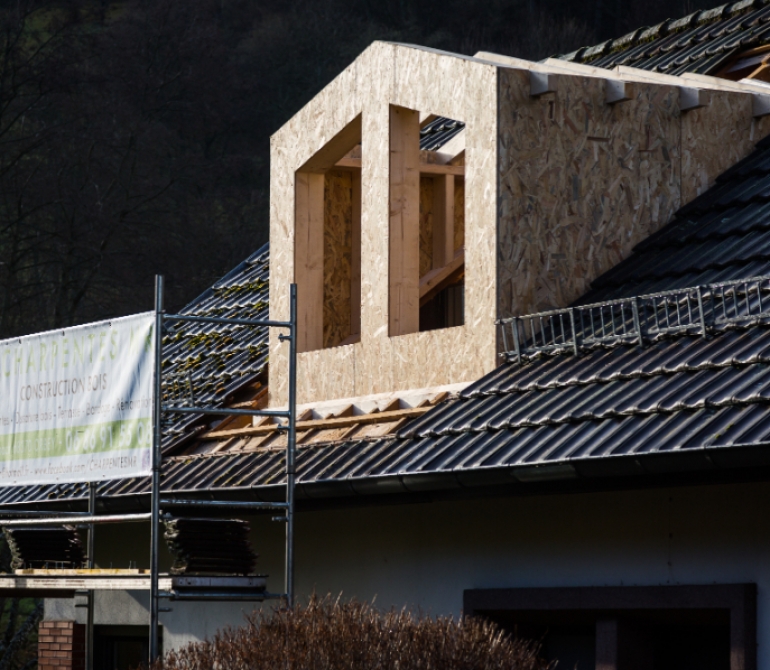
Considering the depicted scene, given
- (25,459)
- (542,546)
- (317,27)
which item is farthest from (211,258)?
(542,546)

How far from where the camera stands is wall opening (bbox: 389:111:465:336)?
10.4m

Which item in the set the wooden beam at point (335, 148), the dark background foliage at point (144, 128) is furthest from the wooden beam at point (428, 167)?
the dark background foliage at point (144, 128)

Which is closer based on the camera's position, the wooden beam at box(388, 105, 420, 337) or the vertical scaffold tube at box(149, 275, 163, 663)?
the vertical scaffold tube at box(149, 275, 163, 663)

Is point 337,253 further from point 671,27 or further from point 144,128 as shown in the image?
point 144,128

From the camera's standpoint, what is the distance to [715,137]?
10.3 meters

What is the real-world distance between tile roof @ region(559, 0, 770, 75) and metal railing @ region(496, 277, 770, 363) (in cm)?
362

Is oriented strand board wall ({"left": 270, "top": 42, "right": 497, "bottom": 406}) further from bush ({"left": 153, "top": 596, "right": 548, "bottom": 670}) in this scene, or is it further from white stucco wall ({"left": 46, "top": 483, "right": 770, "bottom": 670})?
bush ({"left": 153, "top": 596, "right": 548, "bottom": 670})

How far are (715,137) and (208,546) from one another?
4845 mm

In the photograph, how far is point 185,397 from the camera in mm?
12086

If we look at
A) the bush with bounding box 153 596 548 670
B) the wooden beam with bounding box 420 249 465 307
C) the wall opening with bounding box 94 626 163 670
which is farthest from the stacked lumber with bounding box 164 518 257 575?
the wall opening with bounding box 94 626 163 670

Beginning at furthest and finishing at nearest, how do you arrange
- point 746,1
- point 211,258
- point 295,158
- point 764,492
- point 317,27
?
point 317,27
point 211,258
point 746,1
point 295,158
point 764,492

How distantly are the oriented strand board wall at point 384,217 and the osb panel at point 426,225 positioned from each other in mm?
1279

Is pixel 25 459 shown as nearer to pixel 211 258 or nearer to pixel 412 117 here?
pixel 412 117

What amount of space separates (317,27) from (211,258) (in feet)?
35.1
